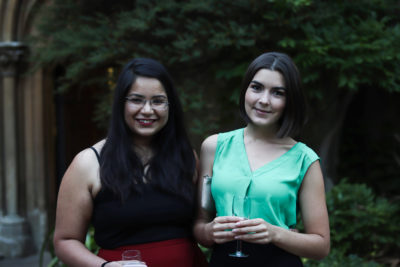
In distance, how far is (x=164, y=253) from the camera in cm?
212

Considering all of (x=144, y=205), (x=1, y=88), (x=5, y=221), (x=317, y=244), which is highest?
(x=1, y=88)

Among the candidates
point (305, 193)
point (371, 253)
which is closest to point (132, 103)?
point (305, 193)

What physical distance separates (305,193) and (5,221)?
20.7 feet

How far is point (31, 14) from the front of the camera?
689 centimetres

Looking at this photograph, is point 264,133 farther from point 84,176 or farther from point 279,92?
point 84,176

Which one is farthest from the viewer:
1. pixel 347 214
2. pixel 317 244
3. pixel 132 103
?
pixel 347 214

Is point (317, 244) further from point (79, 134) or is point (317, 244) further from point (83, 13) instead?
point (79, 134)

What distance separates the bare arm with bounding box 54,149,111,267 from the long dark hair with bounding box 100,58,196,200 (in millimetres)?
68

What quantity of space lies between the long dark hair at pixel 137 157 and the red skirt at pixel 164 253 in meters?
0.24

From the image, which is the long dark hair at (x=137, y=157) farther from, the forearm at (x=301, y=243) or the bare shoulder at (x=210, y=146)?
the forearm at (x=301, y=243)

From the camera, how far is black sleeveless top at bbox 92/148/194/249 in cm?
205

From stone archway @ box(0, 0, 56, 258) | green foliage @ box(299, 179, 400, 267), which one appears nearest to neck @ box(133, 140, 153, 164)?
green foliage @ box(299, 179, 400, 267)

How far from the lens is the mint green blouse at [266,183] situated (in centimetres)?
196

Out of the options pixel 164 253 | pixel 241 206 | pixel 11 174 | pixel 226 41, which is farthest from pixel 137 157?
pixel 11 174
